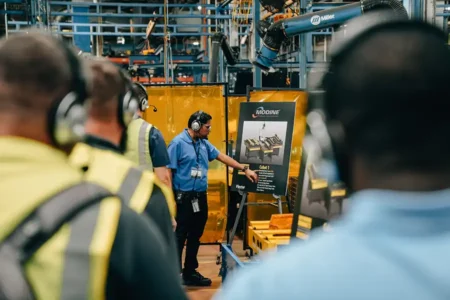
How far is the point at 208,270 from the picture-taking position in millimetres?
7254

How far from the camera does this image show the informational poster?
6.59 metres

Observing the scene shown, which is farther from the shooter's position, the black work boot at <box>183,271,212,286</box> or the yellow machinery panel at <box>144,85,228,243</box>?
the yellow machinery panel at <box>144,85,228,243</box>

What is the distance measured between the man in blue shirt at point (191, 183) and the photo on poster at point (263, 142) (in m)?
0.50

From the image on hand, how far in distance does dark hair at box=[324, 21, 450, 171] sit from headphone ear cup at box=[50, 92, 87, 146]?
2.15 feet

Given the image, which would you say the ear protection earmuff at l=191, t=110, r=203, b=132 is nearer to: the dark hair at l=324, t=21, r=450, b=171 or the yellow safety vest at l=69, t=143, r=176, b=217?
the yellow safety vest at l=69, t=143, r=176, b=217

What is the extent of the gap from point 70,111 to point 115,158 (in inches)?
23.3

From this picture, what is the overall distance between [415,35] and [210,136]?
7132mm

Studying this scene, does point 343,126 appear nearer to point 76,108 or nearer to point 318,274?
point 318,274

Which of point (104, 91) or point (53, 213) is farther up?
point (104, 91)

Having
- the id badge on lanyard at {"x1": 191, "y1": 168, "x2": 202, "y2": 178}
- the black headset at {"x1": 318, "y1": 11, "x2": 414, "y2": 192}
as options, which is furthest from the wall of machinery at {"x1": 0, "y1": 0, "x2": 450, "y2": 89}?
the id badge on lanyard at {"x1": 191, "y1": 168, "x2": 202, "y2": 178}

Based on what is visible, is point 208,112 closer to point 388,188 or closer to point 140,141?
point 140,141

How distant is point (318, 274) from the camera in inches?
33.0

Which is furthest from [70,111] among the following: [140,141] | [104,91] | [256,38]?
[256,38]

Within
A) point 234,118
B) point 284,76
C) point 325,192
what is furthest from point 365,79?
point 284,76
